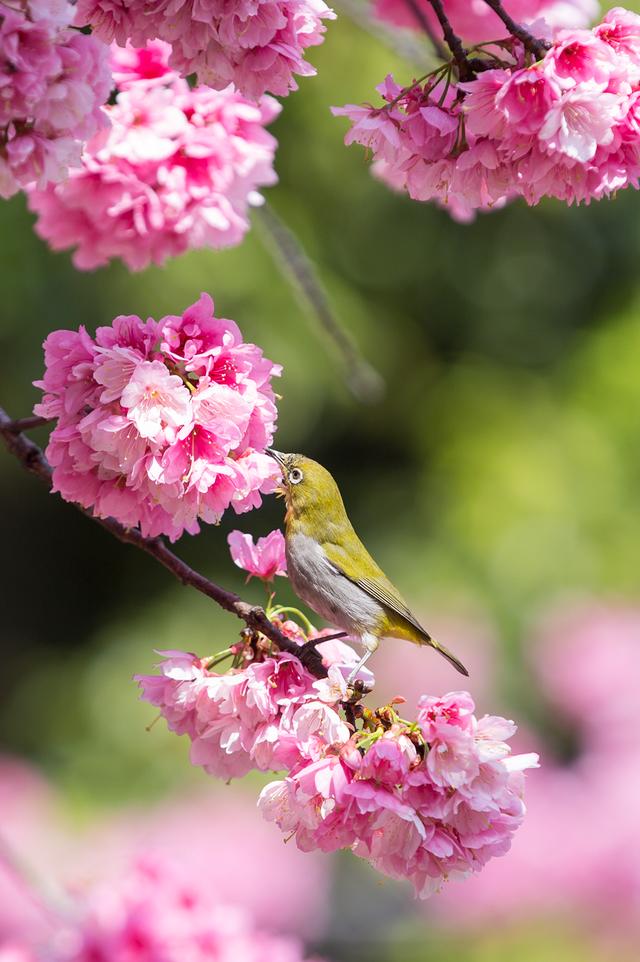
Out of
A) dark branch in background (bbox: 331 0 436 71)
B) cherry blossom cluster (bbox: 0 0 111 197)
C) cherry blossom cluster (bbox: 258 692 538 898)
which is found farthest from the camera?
dark branch in background (bbox: 331 0 436 71)

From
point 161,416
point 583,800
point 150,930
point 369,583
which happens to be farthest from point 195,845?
point 161,416

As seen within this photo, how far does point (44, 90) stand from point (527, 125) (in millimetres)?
450

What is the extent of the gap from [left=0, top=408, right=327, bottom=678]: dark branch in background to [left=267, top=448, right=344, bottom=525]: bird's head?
0.89ft

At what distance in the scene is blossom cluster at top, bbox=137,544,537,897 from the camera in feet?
3.48

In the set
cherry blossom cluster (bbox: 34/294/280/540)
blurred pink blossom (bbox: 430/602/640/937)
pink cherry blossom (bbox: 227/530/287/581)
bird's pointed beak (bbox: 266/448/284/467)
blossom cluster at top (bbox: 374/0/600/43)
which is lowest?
blurred pink blossom (bbox: 430/602/640/937)

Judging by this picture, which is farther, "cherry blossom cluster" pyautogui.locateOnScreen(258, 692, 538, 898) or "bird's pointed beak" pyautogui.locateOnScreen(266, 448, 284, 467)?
"bird's pointed beak" pyautogui.locateOnScreen(266, 448, 284, 467)

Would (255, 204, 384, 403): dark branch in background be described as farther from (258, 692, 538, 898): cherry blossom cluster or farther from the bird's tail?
(258, 692, 538, 898): cherry blossom cluster

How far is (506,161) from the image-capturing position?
1167 millimetres

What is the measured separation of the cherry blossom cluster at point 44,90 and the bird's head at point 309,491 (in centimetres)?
56

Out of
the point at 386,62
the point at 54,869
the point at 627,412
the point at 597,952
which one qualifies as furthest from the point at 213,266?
the point at 597,952

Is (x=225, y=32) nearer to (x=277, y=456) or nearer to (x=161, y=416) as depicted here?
(x=161, y=416)

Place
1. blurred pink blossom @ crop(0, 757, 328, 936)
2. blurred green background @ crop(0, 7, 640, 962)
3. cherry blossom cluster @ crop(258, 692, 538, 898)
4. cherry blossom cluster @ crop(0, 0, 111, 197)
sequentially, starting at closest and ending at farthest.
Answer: cherry blossom cluster @ crop(0, 0, 111, 197)
cherry blossom cluster @ crop(258, 692, 538, 898)
blurred pink blossom @ crop(0, 757, 328, 936)
blurred green background @ crop(0, 7, 640, 962)

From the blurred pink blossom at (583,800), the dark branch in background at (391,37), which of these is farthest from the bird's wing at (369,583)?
the blurred pink blossom at (583,800)

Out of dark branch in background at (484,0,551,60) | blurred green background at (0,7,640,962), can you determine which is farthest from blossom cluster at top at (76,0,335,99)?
blurred green background at (0,7,640,962)
